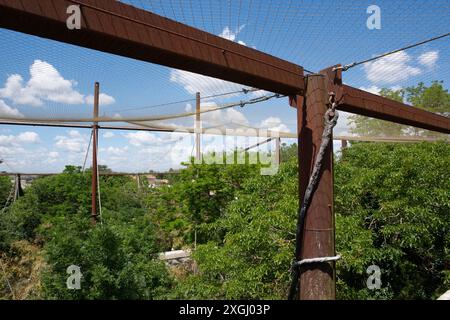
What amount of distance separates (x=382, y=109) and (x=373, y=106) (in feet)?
0.19

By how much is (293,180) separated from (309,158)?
98.4 inches

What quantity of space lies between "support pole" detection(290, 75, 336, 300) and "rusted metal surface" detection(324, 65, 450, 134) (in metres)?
0.05

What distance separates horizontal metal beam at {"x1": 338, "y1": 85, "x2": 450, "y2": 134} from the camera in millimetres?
1115

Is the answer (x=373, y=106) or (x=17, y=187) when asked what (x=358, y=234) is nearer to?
(x=373, y=106)

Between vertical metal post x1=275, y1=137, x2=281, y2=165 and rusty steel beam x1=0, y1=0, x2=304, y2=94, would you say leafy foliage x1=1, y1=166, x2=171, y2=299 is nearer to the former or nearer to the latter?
vertical metal post x1=275, y1=137, x2=281, y2=165

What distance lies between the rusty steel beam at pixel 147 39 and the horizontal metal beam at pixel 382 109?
219mm

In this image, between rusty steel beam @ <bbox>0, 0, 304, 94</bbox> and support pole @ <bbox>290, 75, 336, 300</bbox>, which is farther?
support pole @ <bbox>290, 75, 336, 300</bbox>

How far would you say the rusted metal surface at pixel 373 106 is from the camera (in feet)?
3.50

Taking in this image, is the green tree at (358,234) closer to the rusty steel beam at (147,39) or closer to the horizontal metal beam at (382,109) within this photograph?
the horizontal metal beam at (382,109)

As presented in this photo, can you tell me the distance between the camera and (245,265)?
2.99m

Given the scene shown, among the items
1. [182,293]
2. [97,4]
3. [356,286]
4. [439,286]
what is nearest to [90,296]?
[182,293]

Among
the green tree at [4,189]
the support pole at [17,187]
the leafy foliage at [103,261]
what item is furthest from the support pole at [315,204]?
the green tree at [4,189]

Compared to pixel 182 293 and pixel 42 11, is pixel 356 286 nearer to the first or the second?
pixel 182 293

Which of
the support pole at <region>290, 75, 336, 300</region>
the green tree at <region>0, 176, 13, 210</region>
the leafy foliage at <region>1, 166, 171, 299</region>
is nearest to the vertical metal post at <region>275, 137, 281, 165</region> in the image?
the leafy foliage at <region>1, 166, 171, 299</region>
